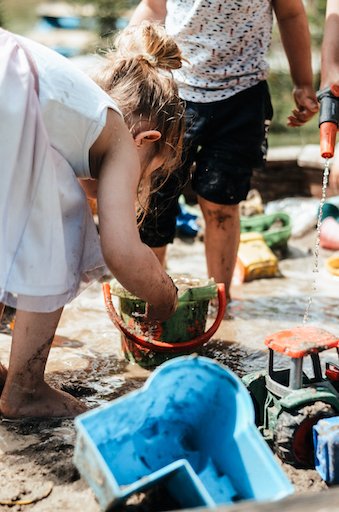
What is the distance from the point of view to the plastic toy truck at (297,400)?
162 cm

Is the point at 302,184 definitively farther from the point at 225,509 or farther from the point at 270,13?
the point at 225,509

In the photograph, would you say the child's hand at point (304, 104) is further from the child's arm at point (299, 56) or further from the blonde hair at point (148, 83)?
the blonde hair at point (148, 83)

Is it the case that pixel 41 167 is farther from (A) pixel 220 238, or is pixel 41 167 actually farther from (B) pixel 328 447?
(A) pixel 220 238

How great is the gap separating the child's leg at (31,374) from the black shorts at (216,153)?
0.99 metres

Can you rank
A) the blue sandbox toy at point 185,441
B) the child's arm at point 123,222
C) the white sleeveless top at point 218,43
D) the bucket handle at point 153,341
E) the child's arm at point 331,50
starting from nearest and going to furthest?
the blue sandbox toy at point 185,441
the child's arm at point 123,222
the bucket handle at point 153,341
the child's arm at point 331,50
the white sleeveless top at point 218,43

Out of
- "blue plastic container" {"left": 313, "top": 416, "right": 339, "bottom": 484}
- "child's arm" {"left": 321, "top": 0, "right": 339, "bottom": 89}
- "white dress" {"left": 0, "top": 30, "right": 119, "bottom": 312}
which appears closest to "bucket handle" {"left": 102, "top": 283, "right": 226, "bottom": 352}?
"white dress" {"left": 0, "top": 30, "right": 119, "bottom": 312}

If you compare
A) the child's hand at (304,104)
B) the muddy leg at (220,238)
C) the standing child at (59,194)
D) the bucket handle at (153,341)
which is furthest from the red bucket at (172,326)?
the child's hand at (304,104)

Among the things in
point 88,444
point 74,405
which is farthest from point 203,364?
point 74,405

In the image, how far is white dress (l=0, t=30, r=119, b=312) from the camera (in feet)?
5.66

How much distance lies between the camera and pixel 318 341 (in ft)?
5.34

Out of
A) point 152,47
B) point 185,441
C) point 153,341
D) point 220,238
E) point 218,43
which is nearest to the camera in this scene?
point 185,441

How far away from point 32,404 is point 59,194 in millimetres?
558

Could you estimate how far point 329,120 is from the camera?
228 centimetres

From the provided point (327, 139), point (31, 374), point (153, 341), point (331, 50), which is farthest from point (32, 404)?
point (331, 50)
